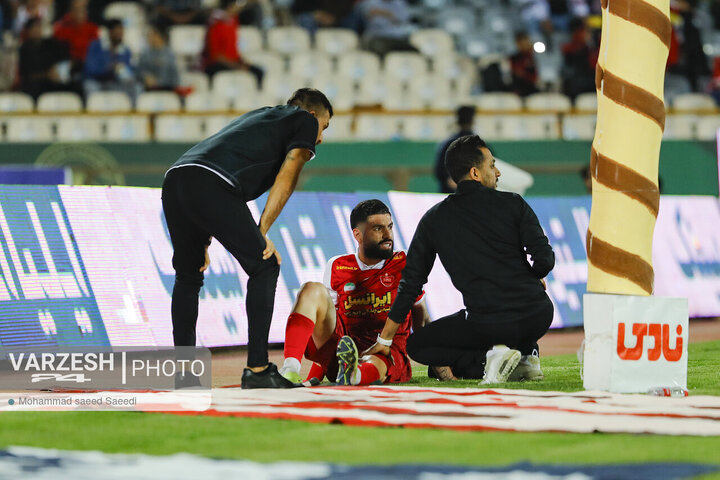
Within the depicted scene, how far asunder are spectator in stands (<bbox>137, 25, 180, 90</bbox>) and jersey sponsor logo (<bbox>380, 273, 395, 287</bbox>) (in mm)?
11713

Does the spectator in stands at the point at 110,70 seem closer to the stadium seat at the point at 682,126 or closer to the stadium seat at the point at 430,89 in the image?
the stadium seat at the point at 430,89

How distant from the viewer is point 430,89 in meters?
18.5

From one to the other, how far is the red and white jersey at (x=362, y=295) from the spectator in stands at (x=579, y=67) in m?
12.0

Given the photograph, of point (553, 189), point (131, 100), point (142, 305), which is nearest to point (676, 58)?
point (553, 189)

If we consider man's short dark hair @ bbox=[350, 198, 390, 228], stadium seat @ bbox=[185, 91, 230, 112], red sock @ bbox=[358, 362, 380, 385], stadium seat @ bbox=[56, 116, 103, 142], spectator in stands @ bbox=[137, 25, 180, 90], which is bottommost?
red sock @ bbox=[358, 362, 380, 385]

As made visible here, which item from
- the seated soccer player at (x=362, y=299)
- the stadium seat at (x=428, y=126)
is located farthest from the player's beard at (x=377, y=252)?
the stadium seat at (x=428, y=126)

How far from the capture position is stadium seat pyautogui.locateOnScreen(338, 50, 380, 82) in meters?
18.4

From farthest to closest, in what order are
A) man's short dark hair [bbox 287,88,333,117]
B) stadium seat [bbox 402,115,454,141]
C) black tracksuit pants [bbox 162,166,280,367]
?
stadium seat [bbox 402,115,454,141] < man's short dark hair [bbox 287,88,333,117] < black tracksuit pants [bbox 162,166,280,367]

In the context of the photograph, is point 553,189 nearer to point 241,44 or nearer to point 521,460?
point 241,44

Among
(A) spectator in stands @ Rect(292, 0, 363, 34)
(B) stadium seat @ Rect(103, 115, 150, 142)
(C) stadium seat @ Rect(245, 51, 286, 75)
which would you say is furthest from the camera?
(A) spectator in stands @ Rect(292, 0, 363, 34)

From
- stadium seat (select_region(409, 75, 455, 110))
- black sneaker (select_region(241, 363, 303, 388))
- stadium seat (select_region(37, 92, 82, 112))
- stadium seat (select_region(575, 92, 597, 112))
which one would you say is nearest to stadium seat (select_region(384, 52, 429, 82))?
stadium seat (select_region(409, 75, 455, 110))

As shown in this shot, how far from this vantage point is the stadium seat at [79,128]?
17125 millimetres

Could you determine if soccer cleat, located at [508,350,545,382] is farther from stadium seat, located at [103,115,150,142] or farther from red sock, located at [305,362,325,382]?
stadium seat, located at [103,115,150,142]

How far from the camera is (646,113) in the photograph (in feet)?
20.5
